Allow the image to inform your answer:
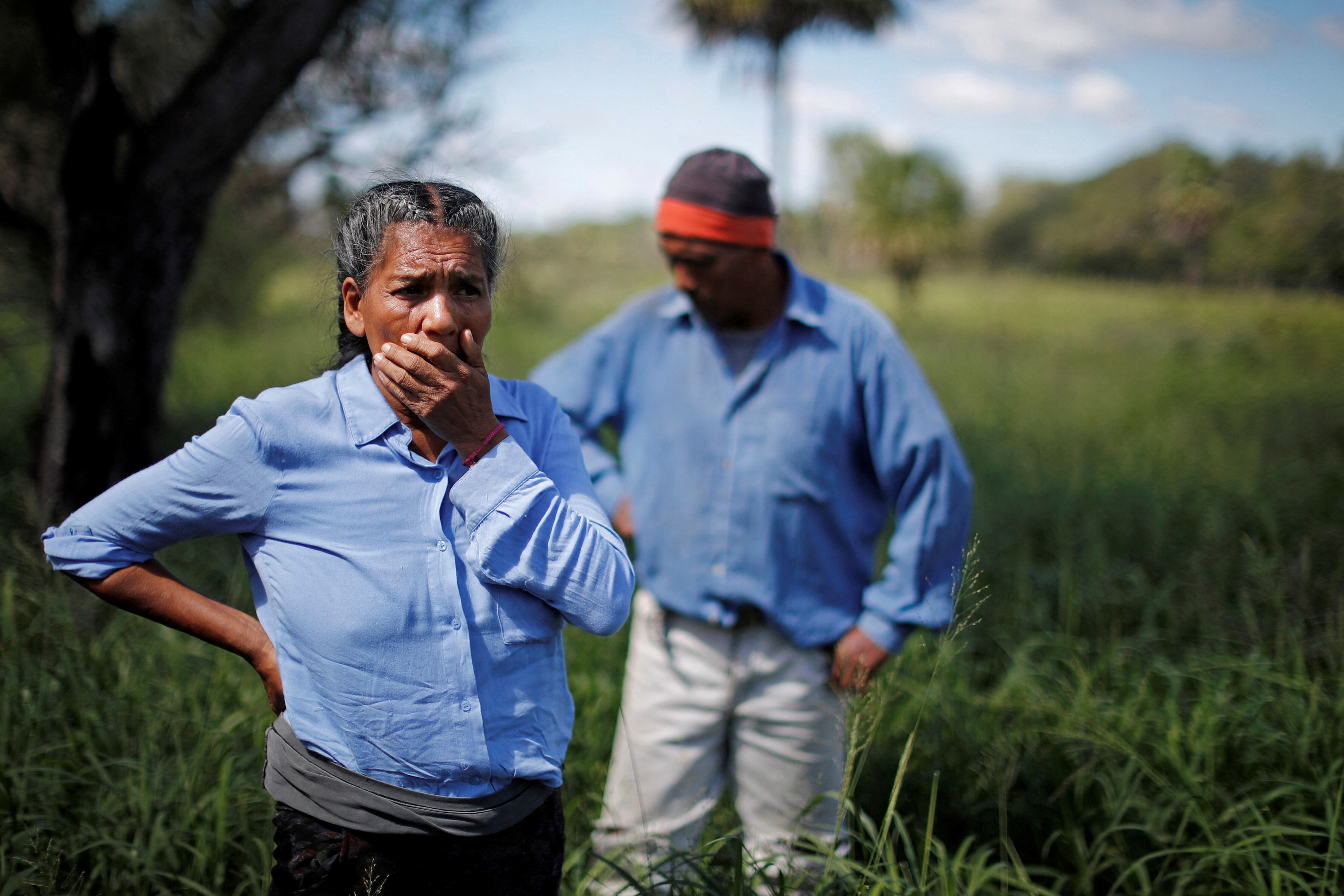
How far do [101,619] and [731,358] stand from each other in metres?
2.66

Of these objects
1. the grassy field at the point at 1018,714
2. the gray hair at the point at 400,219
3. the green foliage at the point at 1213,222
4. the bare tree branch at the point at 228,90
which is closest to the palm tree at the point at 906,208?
the green foliage at the point at 1213,222

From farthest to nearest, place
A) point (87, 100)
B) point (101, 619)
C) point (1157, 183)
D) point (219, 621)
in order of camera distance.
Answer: point (1157, 183)
point (87, 100)
point (101, 619)
point (219, 621)

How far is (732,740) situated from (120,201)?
341 centimetres

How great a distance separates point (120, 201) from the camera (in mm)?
3729

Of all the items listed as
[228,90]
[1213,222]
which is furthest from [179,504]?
[1213,222]

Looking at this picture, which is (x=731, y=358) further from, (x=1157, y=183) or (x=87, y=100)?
(x=1157, y=183)

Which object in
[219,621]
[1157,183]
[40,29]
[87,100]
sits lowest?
[219,621]

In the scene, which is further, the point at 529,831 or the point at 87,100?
the point at 87,100

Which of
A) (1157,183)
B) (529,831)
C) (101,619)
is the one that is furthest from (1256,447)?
(1157,183)

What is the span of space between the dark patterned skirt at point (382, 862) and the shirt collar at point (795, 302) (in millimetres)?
1532

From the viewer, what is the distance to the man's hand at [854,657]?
2.33 meters

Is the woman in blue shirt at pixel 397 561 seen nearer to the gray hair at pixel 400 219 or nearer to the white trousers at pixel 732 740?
the gray hair at pixel 400 219

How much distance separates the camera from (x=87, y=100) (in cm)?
355

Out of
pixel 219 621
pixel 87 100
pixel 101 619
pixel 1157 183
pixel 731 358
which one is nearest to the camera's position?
pixel 219 621
